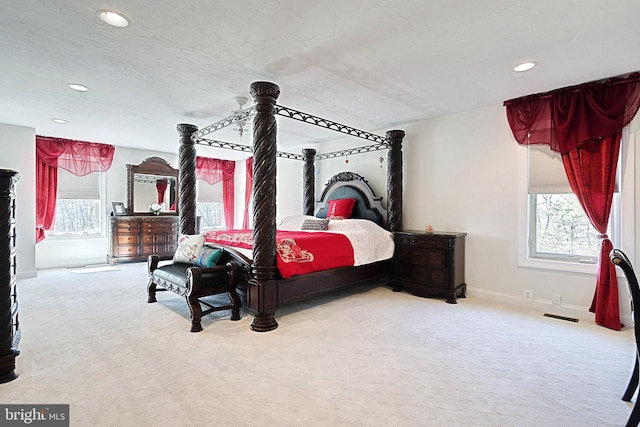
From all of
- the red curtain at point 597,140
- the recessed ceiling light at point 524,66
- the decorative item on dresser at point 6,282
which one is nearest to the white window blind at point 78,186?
the decorative item on dresser at point 6,282

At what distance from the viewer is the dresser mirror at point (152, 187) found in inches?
267

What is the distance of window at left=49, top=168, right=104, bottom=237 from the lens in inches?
244

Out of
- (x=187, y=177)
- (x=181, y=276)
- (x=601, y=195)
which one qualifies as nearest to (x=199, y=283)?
(x=181, y=276)

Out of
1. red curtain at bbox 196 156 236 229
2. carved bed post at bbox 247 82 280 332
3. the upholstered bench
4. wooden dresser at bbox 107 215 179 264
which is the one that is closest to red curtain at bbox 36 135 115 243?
wooden dresser at bbox 107 215 179 264

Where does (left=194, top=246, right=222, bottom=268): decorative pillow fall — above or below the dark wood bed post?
below

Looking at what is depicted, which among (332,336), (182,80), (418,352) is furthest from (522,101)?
(182,80)

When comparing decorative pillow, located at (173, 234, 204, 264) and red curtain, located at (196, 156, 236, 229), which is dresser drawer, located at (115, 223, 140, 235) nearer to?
red curtain, located at (196, 156, 236, 229)

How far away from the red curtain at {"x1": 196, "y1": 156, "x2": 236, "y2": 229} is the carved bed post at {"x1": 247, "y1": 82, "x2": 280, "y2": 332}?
559cm

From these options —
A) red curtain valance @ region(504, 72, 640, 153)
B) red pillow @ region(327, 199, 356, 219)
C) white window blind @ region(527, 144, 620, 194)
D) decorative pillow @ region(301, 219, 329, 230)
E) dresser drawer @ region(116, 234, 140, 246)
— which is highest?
red curtain valance @ region(504, 72, 640, 153)

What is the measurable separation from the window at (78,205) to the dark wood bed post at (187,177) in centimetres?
343

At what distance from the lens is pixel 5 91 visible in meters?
3.60

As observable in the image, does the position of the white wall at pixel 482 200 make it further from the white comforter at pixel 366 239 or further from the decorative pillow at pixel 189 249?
the decorative pillow at pixel 189 249

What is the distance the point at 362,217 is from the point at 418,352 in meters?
2.95

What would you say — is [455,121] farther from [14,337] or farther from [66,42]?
[14,337]
